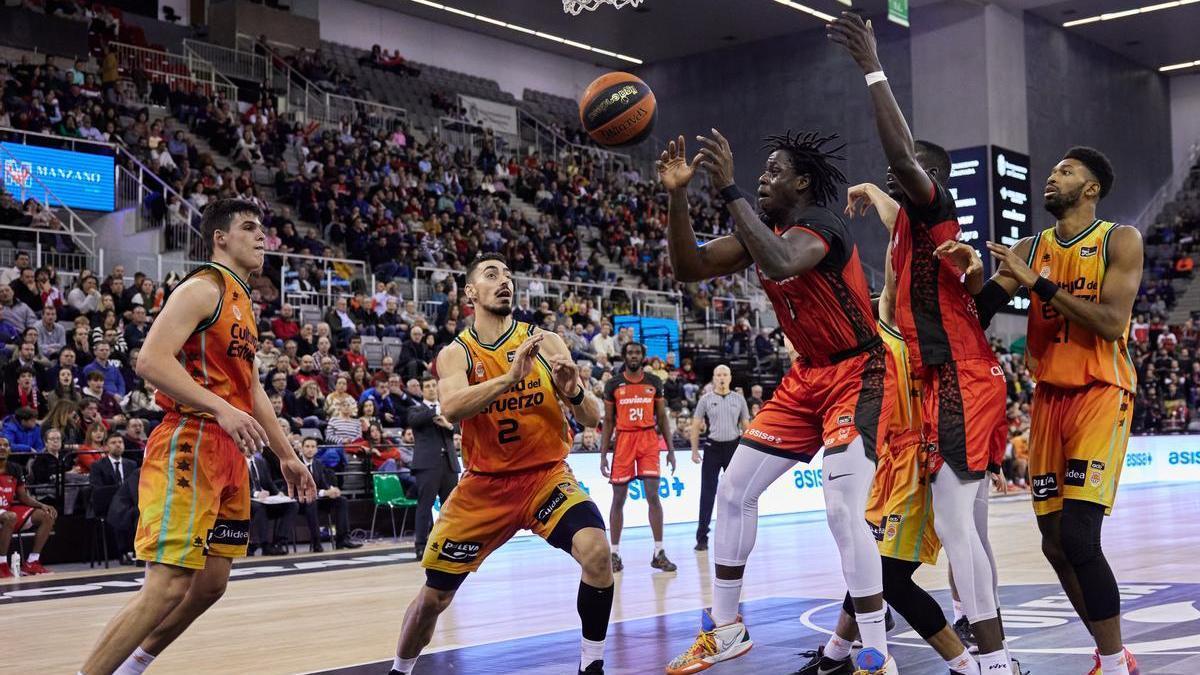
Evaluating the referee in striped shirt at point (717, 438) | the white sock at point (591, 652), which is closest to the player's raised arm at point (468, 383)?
the white sock at point (591, 652)

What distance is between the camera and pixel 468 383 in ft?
17.7

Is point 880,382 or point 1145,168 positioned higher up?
point 1145,168

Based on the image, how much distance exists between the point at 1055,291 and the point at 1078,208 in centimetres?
53

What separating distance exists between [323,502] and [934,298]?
403 inches

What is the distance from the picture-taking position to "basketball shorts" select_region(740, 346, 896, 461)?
509cm

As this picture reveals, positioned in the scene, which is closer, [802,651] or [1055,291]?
[1055,291]

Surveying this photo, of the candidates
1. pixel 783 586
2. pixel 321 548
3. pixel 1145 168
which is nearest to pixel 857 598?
pixel 783 586

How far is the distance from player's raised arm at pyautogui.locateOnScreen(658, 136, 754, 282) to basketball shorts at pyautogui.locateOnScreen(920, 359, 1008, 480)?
99cm

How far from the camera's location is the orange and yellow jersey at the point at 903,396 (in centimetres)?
530

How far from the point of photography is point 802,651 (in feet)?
Answer: 20.8

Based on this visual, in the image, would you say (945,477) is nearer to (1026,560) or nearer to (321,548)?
(1026,560)

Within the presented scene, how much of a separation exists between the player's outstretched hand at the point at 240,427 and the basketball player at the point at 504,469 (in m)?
0.84

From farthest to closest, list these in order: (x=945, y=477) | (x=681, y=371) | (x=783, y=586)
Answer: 1. (x=681, y=371)
2. (x=783, y=586)
3. (x=945, y=477)

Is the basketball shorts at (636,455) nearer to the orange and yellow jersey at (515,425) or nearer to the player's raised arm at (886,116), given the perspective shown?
the orange and yellow jersey at (515,425)
